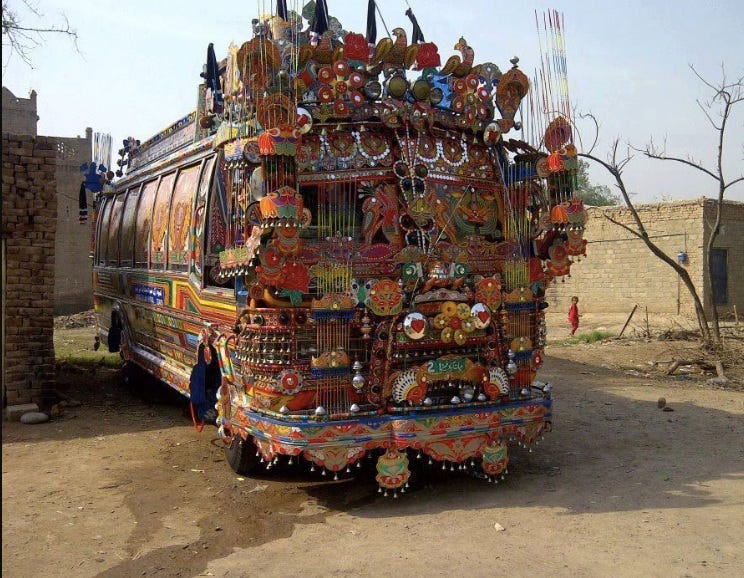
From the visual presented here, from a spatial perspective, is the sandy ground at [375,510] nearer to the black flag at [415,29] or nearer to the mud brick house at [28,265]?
the mud brick house at [28,265]

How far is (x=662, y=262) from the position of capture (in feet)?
60.8

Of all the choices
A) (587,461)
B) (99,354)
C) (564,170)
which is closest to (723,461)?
(587,461)

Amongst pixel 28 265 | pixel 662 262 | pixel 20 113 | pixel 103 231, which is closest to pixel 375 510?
pixel 28 265

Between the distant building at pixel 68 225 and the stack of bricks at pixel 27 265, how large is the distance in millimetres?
14046

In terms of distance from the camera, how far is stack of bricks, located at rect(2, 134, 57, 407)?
794cm

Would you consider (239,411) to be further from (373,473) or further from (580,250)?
(580,250)

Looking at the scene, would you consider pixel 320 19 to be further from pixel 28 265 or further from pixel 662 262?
pixel 662 262

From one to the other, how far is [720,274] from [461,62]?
625 inches

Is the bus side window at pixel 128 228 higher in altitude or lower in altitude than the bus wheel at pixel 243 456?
higher

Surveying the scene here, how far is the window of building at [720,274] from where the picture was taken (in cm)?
1869

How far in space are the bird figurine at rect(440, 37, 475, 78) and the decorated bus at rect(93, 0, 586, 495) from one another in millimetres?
19

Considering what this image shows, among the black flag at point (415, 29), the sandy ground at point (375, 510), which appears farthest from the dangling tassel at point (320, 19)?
the sandy ground at point (375, 510)

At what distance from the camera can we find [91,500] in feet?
17.1

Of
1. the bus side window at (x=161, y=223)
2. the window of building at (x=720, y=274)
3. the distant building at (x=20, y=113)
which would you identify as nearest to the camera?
the bus side window at (x=161, y=223)
